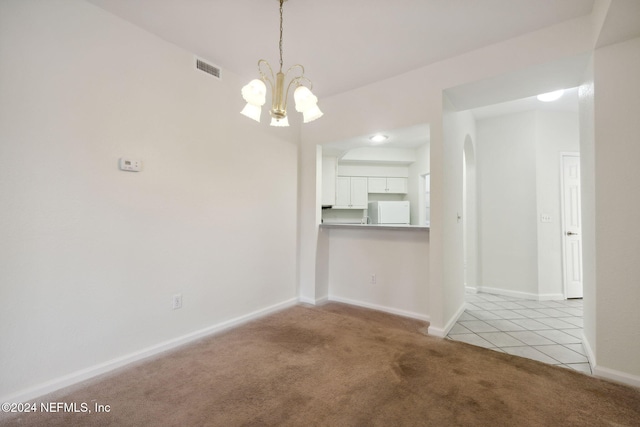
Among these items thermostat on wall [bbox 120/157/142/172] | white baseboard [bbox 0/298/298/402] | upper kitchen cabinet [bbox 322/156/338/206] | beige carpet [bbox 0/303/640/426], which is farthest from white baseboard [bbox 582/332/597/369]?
thermostat on wall [bbox 120/157/142/172]

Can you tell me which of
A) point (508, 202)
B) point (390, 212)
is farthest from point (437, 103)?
point (390, 212)

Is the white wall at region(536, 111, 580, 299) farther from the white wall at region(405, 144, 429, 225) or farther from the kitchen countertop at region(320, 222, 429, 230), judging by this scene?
the kitchen countertop at region(320, 222, 429, 230)

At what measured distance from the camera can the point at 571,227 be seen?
4.03 m

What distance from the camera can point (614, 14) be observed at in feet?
5.58

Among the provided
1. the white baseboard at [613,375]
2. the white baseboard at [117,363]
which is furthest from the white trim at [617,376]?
the white baseboard at [117,363]

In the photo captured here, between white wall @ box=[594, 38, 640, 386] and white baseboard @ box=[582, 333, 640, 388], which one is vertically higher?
white wall @ box=[594, 38, 640, 386]

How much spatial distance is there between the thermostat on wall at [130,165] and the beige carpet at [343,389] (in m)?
1.51

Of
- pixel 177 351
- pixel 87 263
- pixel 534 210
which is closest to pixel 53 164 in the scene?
pixel 87 263

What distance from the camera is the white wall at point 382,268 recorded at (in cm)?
314

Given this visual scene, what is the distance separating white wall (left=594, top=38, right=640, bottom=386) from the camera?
6.16ft

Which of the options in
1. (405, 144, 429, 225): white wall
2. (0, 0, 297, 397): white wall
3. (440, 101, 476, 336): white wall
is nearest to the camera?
(0, 0, 297, 397): white wall

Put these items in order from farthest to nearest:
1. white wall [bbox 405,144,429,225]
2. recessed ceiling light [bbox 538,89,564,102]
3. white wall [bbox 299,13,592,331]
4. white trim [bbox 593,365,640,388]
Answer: white wall [bbox 405,144,429,225] → recessed ceiling light [bbox 538,89,564,102] → white wall [bbox 299,13,592,331] → white trim [bbox 593,365,640,388]

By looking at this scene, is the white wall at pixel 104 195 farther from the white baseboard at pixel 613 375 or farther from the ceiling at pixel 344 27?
the white baseboard at pixel 613 375

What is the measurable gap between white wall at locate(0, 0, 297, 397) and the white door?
4.57 m
